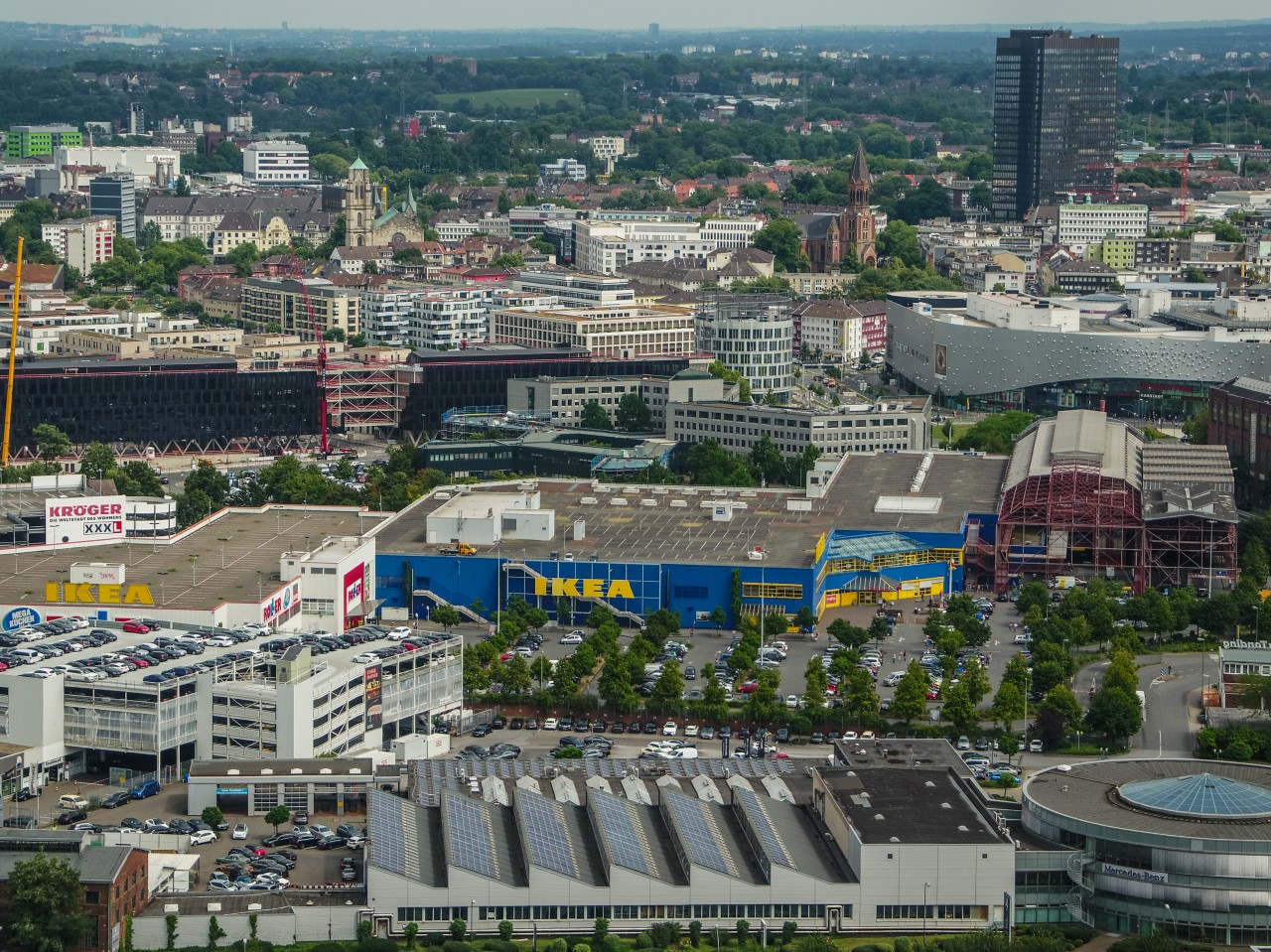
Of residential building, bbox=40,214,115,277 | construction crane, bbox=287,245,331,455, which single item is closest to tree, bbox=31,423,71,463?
construction crane, bbox=287,245,331,455

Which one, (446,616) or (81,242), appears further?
(81,242)

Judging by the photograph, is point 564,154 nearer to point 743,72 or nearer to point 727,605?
point 743,72

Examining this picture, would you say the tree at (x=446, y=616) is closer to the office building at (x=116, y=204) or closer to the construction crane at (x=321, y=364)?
the construction crane at (x=321, y=364)

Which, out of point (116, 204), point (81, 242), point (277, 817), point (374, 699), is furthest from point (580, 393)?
point (116, 204)

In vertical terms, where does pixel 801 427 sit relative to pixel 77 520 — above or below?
below

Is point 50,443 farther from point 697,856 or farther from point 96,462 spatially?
point 697,856

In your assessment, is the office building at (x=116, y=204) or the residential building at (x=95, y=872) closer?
the residential building at (x=95, y=872)

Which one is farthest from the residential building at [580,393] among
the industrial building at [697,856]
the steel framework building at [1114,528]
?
the industrial building at [697,856]
